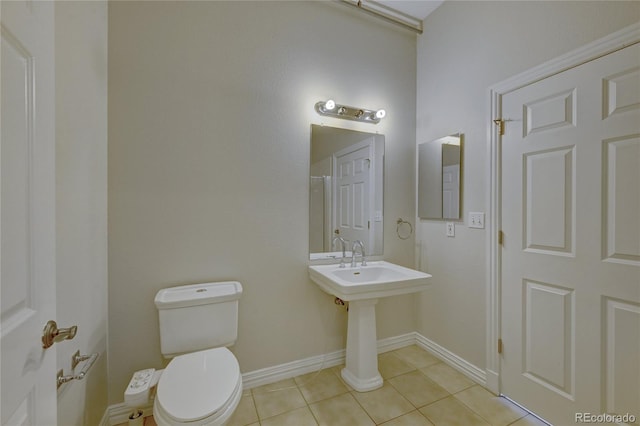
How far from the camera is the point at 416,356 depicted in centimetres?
227

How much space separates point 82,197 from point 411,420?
210 cm

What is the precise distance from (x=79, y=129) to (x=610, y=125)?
2.47 m

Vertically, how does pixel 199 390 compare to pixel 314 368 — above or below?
above

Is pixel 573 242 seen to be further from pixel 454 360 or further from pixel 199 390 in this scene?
pixel 199 390

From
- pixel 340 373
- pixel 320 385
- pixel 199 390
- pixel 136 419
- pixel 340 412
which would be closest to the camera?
pixel 199 390

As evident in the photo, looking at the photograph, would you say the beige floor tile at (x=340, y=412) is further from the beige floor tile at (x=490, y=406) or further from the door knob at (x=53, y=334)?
the door knob at (x=53, y=334)

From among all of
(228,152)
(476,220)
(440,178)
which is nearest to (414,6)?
(440,178)

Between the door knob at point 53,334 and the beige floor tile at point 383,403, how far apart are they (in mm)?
1591

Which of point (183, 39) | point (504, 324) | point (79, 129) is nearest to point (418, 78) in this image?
point (183, 39)

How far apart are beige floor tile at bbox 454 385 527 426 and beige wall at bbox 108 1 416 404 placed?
75 centimetres

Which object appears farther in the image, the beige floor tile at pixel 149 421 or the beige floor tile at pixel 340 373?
the beige floor tile at pixel 340 373

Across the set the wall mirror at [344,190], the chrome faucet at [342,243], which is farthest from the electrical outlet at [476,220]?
the chrome faucet at [342,243]

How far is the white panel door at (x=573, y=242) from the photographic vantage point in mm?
1254

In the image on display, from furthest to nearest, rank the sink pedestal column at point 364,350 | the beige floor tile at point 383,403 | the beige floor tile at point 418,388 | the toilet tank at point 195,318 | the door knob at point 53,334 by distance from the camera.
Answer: the sink pedestal column at point 364,350, the beige floor tile at point 418,388, the beige floor tile at point 383,403, the toilet tank at point 195,318, the door knob at point 53,334
